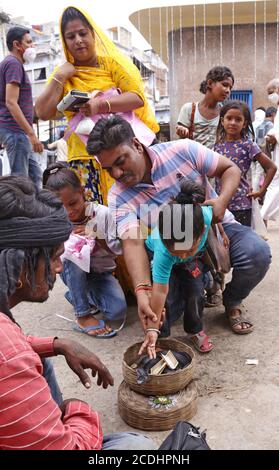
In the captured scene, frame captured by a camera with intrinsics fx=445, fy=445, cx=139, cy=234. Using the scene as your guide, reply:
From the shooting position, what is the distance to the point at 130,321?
320 centimetres

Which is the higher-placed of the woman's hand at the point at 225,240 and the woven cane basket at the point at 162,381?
the woman's hand at the point at 225,240

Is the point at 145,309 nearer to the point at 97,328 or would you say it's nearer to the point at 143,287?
the point at 143,287

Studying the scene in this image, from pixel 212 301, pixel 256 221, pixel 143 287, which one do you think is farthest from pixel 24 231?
pixel 256 221

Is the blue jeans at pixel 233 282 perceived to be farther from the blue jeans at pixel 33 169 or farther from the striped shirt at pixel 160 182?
the blue jeans at pixel 33 169

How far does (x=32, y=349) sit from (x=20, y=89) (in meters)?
3.71

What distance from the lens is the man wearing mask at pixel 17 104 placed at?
4.26 meters

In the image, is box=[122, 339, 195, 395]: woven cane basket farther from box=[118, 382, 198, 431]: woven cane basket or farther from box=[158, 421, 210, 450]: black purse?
box=[158, 421, 210, 450]: black purse

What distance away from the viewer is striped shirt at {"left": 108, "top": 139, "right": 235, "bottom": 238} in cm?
260

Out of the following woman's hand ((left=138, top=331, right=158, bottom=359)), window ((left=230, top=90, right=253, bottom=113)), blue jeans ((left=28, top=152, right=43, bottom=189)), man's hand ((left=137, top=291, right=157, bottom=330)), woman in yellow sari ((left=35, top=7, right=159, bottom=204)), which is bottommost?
woman's hand ((left=138, top=331, right=158, bottom=359))

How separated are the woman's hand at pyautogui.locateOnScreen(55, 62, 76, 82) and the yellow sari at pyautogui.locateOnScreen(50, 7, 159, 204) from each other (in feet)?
0.17

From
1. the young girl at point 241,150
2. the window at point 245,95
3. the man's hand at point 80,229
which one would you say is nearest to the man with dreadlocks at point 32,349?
the man's hand at point 80,229

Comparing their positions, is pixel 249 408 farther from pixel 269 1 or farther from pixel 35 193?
pixel 269 1

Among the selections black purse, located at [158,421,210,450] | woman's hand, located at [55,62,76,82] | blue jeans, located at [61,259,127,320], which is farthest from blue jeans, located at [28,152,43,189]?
black purse, located at [158,421,210,450]

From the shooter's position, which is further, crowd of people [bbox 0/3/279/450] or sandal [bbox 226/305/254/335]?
sandal [bbox 226/305/254/335]
